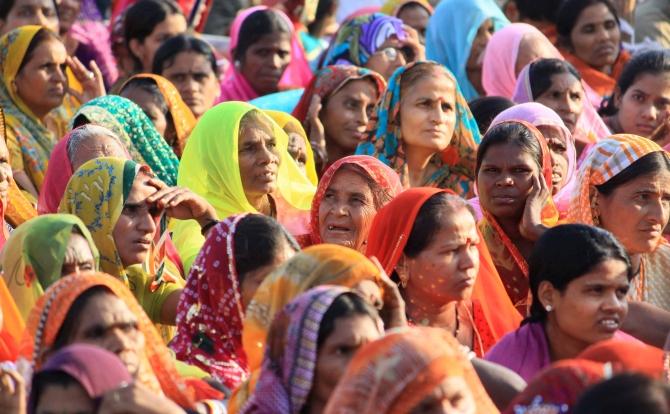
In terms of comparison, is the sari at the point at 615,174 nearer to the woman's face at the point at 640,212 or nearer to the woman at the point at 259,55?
the woman's face at the point at 640,212

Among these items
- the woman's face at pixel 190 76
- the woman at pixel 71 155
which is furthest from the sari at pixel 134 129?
the woman's face at pixel 190 76

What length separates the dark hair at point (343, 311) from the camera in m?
4.89

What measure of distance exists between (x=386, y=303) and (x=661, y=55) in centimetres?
405

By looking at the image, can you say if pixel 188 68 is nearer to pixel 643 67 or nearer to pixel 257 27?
pixel 257 27

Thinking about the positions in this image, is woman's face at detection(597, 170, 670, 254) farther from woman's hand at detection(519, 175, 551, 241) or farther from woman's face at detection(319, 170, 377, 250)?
woman's face at detection(319, 170, 377, 250)

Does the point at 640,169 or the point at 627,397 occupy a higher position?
the point at 627,397

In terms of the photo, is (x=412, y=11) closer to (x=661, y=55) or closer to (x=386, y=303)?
(x=661, y=55)

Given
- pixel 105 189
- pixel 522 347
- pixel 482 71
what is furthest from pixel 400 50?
pixel 522 347

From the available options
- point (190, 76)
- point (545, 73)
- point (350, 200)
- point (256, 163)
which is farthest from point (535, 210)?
point (190, 76)

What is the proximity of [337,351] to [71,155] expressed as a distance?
2791mm

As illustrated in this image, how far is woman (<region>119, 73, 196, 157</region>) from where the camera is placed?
873cm

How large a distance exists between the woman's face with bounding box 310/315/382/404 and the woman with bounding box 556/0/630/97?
5.71 metres

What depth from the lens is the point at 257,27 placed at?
33.0 ft

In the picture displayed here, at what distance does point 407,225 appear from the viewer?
6.26 metres
